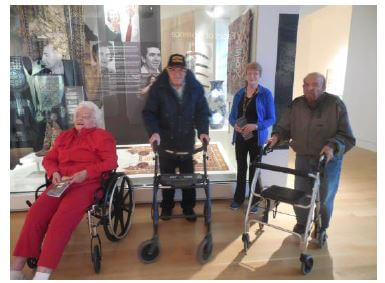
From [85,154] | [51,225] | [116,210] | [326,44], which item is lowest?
[116,210]

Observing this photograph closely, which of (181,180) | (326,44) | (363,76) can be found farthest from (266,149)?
(326,44)

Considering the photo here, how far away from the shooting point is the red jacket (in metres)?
2.16

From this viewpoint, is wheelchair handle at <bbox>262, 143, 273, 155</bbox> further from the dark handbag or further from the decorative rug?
the decorative rug

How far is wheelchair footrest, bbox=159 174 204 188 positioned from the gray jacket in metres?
Answer: 0.78

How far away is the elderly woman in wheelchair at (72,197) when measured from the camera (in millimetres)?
1831

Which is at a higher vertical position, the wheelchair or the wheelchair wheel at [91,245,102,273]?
the wheelchair

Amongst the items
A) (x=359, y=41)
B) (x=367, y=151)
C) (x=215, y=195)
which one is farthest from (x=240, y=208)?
(x=359, y=41)

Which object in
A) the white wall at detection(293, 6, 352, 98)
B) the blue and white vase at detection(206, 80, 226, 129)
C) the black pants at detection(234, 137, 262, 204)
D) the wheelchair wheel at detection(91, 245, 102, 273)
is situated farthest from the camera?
the white wall at detection(293, 6, 352, 98)

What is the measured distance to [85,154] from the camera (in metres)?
2.17

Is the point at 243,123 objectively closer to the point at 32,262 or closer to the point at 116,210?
the point at 116,210

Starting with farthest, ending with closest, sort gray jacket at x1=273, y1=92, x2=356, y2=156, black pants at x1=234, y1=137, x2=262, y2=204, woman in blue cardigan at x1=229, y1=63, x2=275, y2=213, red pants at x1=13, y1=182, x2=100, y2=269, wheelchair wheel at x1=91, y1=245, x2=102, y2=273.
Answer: black pants at x1=234, y1=137, x2=262, y2=204, woman in blue cardigan at x1=229, y1=63, x2=275, y2=213, gray jacket at x1=273, y1=92, x2=356, y2=156, wheelchair wheel at x1=91, y1=245, x2=102, y2=273, red pants at x1=13, y1=182, x2=100, y2=269

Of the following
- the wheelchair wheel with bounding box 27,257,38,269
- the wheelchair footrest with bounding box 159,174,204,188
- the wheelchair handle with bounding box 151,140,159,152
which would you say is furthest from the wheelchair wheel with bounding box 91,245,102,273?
the wheelchair handle with bounding box 151,140,159,152

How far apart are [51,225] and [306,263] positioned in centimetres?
176

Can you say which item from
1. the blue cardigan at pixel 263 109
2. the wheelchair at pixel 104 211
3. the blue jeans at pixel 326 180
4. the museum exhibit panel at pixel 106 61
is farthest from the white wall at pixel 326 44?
the wheelchair at pixel 104 211
